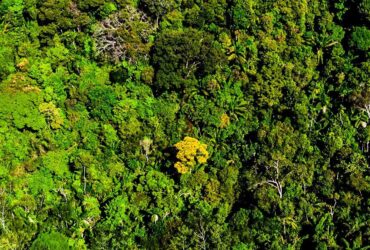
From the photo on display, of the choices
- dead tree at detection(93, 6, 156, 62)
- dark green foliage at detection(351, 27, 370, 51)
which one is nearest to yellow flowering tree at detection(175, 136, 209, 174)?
dead tree at detection(93, 6, 156, 62)

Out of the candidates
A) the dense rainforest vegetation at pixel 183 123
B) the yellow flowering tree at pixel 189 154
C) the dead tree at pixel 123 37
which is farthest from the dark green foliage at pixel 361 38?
the dead tree at pixel 123 37

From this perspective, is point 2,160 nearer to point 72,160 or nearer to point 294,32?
point 72,160

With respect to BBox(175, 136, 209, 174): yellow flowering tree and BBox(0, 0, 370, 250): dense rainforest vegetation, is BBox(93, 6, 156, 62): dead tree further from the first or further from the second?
BBox(175, 136, 209, 174): yellow flowering tree

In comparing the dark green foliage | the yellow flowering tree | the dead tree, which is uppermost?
the dark green foliage

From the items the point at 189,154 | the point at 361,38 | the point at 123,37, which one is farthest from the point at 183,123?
the point at 361,38

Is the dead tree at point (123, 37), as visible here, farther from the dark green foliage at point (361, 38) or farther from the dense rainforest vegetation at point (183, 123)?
the dark green foliage at point (361, 38)

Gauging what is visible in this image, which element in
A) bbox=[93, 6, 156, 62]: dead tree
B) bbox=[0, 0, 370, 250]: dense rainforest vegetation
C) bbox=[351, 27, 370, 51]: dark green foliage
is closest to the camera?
bbox=[0, 0, 370, 250]: dense rainforest vegetation
